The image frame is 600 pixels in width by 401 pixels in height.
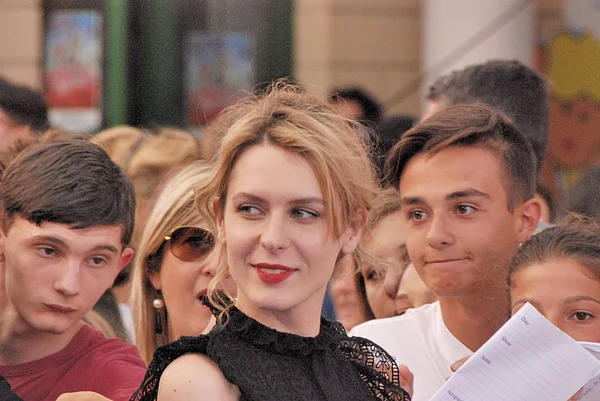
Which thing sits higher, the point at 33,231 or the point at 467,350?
the point at 33,231

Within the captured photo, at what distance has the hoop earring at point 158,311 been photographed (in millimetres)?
3658

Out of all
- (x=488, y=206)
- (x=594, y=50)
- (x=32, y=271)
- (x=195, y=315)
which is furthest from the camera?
(x=594, y=50)

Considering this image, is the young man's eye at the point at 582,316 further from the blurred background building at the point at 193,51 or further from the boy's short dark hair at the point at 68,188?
the blurred background building at the point at 193,51

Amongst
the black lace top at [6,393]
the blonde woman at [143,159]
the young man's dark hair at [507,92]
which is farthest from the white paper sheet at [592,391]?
the blonde woman at [143,159]

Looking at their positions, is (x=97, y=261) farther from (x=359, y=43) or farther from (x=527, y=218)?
(x=359, y=43)

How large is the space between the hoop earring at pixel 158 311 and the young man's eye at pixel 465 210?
98cm

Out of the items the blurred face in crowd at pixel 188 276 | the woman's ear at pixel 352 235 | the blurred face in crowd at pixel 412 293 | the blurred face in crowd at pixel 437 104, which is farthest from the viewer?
the blurred face in crowd at pixel 437 104

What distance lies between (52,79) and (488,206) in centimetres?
736

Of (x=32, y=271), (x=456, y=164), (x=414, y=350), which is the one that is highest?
(x=456, y=164)

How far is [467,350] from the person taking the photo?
333 centimetres

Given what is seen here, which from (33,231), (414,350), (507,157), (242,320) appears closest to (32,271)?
(33,231)

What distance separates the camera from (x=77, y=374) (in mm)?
2986

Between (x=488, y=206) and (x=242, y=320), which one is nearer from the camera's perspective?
(x=242, y=320)

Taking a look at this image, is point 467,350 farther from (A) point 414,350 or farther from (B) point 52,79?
(B) point 52,79
